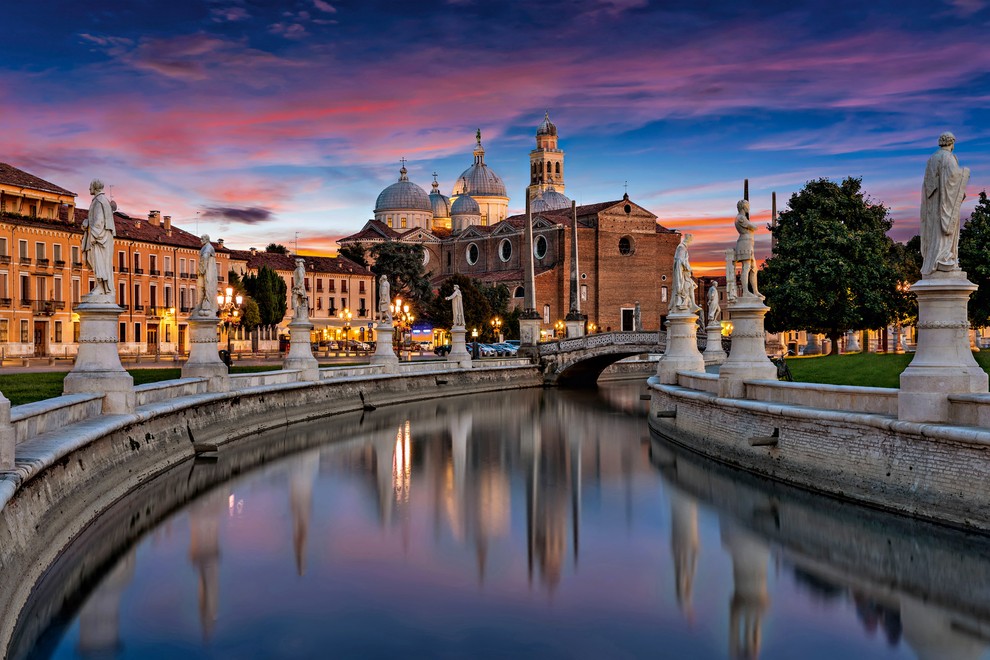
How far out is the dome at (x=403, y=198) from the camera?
136500mm

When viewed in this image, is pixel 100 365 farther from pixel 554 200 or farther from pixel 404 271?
pixel 554 200

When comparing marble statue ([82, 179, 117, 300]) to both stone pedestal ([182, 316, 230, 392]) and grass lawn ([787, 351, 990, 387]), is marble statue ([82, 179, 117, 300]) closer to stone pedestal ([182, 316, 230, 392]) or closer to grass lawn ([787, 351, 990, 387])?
stone pedestal ([182, 316, 230, 392])

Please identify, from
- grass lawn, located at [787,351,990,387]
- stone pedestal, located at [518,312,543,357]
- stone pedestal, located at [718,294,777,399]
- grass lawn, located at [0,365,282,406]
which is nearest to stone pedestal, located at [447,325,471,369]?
stone pedestal, located at [518,312,543,357]

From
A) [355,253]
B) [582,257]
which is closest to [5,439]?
[582,257]

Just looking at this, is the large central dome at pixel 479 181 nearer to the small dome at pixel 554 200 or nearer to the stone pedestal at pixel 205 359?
the small dome at pixel 554 200

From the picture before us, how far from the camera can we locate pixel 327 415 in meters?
33.5

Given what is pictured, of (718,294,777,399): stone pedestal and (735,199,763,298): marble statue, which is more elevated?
(735,199,763,298): marble statue

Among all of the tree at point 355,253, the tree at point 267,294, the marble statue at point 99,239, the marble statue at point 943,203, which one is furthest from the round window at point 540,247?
the marble statue at point 943,203

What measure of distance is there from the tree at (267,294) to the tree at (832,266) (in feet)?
131

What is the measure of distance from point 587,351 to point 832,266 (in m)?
14.0

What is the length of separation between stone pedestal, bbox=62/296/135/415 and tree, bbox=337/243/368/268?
9651 centimetres

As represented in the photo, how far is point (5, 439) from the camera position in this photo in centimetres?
1074

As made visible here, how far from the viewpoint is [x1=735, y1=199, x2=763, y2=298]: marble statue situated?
22562 millimetres

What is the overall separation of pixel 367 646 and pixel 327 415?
23.5 metres
